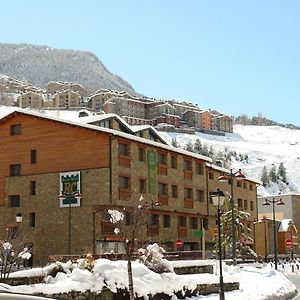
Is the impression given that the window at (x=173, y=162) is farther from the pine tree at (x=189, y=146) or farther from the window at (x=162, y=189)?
the pine tree at (x=189, y=146)

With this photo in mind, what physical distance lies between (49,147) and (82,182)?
4434 millimetres

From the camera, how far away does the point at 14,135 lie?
4609 centimetres

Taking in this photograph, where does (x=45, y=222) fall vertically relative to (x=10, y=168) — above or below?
below

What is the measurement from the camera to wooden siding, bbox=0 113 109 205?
42000 millimetres

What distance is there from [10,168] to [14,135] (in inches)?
107

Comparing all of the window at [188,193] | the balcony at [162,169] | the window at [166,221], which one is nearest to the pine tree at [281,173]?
the window at [188,193]

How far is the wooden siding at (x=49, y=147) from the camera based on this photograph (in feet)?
138

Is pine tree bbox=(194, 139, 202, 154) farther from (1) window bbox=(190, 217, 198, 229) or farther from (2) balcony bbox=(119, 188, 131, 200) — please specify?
(2) balcony bbox=(119, 188, 131, 200)

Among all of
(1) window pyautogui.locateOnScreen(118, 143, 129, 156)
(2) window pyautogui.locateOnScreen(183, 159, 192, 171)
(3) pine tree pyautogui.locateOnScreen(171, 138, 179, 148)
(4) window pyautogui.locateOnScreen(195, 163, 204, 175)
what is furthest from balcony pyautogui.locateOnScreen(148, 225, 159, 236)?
(3) pine tree pyautogui.locateOnScreen(171, 138, 179, 148)

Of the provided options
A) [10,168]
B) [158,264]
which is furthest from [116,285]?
[10,168]

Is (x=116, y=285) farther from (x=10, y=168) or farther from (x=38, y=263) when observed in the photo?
(x=10, y=168)

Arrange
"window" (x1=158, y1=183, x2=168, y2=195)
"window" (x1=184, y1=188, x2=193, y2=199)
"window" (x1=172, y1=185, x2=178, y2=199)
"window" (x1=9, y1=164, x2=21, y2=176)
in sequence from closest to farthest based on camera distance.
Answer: "window" (x1=9, y1=164, x2=21, y2=176)
"window" (x1=158, y1=183, x2=168, y2=195)
"window" (x1=172, y1=185, x2=178, y2=199)
"window" (x1=184, y1=188, x2=193, y2=199)

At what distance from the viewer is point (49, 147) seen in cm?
4394

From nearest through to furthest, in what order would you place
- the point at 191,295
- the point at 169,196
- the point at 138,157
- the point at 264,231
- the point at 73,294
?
the point at 73,294 → the point at 191,295 → the point at 138,157 → the point at 169,196 → the point at 264,231
